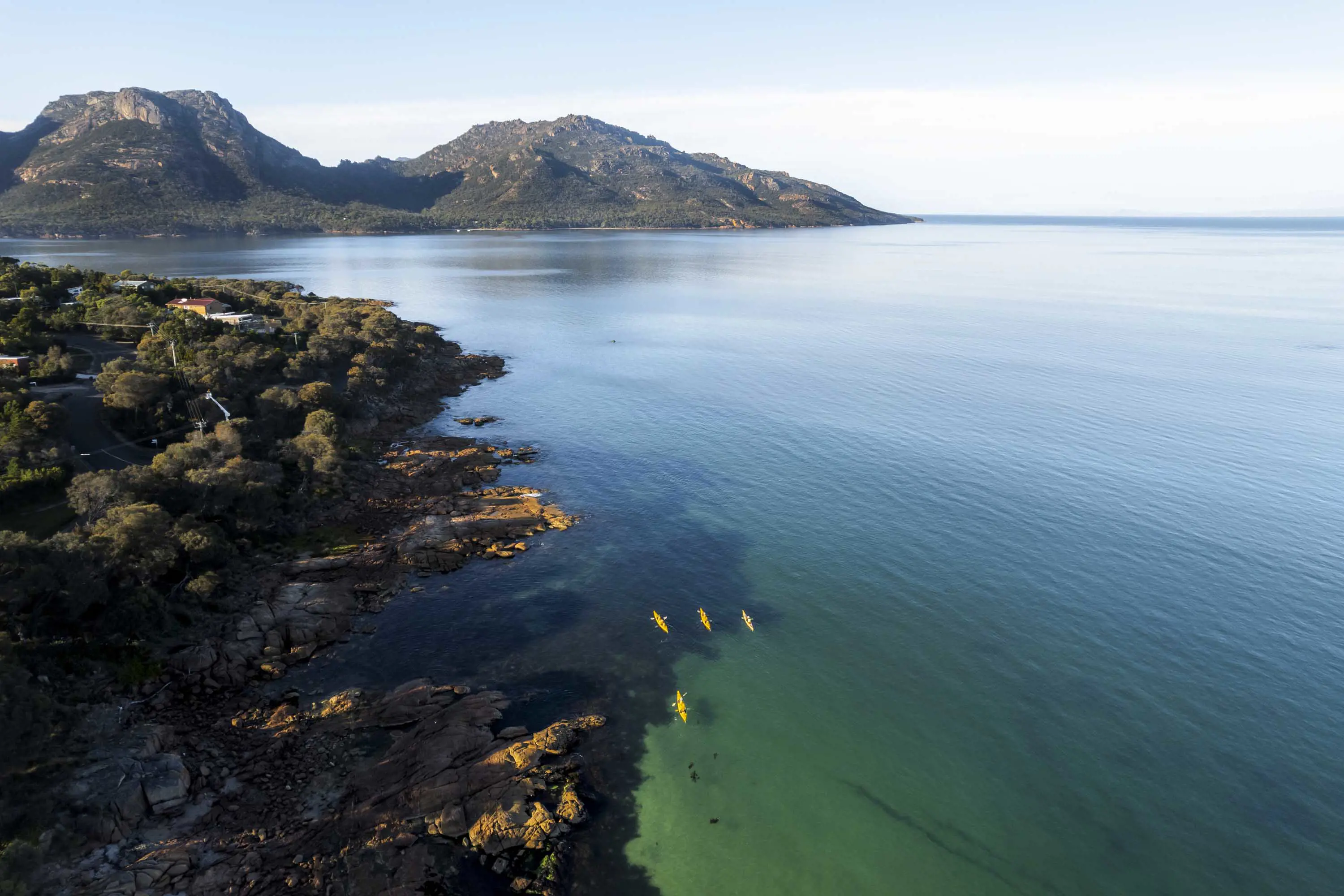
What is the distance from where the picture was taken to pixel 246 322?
245ft

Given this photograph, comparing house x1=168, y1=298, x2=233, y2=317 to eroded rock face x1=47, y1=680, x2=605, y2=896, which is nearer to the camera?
eroded rock face x1=47, y1=680, x2=605, y2=896

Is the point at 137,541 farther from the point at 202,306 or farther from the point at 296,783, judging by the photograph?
the point at 202,306

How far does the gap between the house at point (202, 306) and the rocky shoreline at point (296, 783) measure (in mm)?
53376

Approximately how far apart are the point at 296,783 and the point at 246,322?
64.1 m

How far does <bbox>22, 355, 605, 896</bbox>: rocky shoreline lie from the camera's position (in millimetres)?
21750

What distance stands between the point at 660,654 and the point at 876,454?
3041 cm

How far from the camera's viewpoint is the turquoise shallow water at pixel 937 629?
79.2 ft

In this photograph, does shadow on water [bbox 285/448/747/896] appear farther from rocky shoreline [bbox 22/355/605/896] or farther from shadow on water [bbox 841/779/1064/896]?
shadow on water [bbox 841/779/1064/896]

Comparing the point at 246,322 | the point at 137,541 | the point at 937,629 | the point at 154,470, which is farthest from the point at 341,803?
the point at 246,322

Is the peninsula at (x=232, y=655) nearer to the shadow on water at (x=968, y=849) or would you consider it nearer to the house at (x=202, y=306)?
→ the shadow on water at (x=968, y=849)

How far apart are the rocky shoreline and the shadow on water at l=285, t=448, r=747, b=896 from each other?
996 millimetres

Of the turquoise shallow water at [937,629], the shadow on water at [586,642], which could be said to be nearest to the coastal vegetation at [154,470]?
the shadow on water at [586,642]

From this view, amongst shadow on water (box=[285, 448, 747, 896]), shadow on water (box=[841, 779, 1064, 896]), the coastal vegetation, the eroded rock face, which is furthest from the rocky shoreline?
shadow on water (box=[841, 779, 1064, 896])

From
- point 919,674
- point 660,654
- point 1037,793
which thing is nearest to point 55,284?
point 660,654
